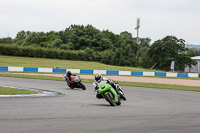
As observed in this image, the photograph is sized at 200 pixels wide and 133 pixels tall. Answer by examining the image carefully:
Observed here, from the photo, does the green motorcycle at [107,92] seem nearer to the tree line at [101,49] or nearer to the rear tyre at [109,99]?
the rear tyre at [109,99]

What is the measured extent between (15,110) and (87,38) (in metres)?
83.9

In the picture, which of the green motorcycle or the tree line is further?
the tree line

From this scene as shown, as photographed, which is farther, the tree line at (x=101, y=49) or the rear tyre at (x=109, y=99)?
the tree line at (x=101, y=49)

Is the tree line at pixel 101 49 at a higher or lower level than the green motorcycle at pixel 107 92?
higher

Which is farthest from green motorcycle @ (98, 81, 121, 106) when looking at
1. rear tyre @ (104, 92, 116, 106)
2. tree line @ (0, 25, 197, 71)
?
tree line @ (0, 25, 197, 71)

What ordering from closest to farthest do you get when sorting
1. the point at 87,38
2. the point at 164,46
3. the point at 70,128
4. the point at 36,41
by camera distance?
1. the point at 70,128
2. the point at 164,46
3. the point at 87,38
4. the point at 36,41

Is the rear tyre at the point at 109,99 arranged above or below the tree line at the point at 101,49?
below

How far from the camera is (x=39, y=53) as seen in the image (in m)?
62.5

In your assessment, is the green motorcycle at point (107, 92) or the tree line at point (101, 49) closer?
the green motorcycle at point (107, 92)

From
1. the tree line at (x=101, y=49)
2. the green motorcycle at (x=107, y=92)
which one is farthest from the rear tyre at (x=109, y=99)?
the tree line at (x=101, y=49)

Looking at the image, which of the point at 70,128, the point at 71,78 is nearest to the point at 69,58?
the point at 71,78

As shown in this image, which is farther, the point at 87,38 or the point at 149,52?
the point at 87,38

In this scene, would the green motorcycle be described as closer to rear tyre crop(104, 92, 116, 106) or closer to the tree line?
rear tyre crop(104, 92, 116, 106)

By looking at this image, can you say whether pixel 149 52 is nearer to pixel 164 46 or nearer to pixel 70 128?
pixel 164 46
